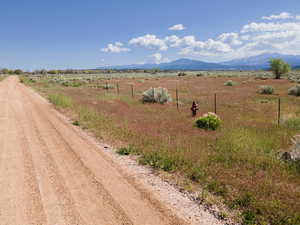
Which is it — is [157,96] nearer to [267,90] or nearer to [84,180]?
[267,90]

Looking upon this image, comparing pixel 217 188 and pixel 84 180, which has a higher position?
pixel 84 180

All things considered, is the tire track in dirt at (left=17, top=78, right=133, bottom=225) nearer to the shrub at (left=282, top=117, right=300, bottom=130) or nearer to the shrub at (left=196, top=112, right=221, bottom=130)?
the shrub at (left=196, top=112, right=221, bottom=130)

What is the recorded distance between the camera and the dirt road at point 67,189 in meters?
4.25

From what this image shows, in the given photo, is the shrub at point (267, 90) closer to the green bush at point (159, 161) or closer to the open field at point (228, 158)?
the open field at point (228, 158)

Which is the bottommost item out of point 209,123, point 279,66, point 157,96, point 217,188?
point 217,188

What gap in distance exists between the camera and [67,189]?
17.3 feet

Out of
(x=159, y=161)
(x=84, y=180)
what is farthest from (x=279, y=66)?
(x=84, y=180)

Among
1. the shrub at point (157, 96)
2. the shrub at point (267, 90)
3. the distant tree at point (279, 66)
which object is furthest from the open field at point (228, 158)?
the distant tree at point (279, 66)

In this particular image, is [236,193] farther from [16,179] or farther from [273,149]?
[16,179]

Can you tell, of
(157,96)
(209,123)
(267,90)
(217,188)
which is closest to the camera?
(217,188)

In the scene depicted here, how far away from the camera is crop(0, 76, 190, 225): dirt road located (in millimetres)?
4246

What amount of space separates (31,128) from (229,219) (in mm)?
9918

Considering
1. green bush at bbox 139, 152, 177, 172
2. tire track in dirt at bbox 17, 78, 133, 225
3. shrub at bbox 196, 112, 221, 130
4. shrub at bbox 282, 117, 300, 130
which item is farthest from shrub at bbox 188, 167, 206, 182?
shrub at bbox 282, 117, 300, 130

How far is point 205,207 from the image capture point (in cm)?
468
